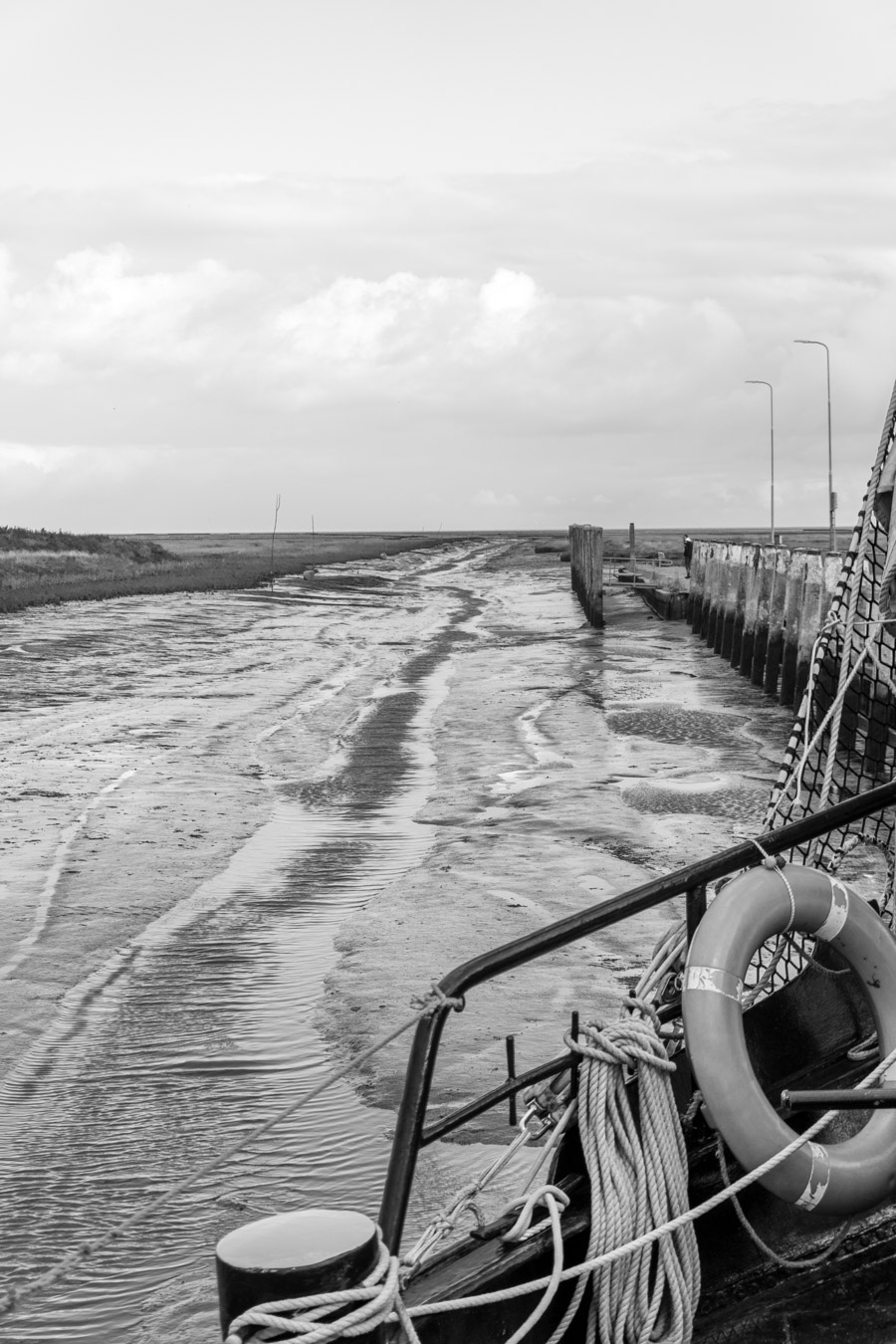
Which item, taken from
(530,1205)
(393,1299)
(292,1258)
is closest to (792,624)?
(530,1205)

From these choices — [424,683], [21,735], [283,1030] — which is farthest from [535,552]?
[283,1030]

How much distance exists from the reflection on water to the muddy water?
2 cm

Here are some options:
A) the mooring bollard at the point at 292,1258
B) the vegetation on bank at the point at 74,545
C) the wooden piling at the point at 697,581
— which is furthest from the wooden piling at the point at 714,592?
the vegetation on bank at the point at 74,545

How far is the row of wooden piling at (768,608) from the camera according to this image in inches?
683

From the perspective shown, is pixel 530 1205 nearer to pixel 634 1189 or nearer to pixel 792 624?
pixel 634 1189

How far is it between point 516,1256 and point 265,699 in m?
14.8

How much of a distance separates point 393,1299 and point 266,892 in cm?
608

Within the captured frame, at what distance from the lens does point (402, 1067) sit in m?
6.68

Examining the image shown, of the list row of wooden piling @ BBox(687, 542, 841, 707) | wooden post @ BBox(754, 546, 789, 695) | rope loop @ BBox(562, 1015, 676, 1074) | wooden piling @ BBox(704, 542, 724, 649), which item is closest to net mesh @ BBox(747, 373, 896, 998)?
rope loop @ BBox(562, 1015, 676, 1074)

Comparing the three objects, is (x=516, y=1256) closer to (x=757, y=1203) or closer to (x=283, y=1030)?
(x=757, y=1203)

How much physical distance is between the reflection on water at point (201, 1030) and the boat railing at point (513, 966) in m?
1.41

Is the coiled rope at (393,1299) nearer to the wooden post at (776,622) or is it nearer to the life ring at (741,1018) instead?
the life ring at (741,1018)

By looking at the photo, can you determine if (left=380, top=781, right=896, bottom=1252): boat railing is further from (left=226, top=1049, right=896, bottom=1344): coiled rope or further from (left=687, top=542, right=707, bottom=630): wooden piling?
(left=687, top=542, right=707, bottom=630): wooden piling

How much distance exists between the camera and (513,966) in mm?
3982
